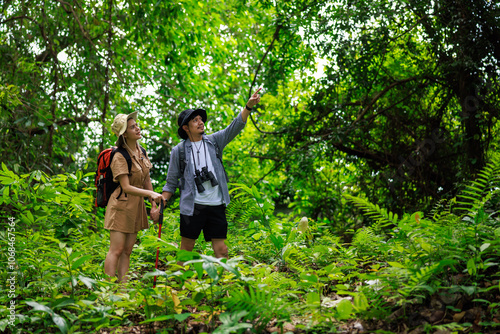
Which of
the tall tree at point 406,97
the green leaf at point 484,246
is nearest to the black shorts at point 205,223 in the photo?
the green leaf at point 484,246

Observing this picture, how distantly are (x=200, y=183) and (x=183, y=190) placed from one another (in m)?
0.21

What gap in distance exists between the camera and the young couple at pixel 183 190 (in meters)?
4.70

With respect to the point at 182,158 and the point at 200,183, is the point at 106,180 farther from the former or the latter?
the point at 200,183

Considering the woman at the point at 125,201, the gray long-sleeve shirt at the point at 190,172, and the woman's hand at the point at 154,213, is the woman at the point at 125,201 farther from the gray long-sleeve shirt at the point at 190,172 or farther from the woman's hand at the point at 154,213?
the gray long-sleeve shirt at the point at 190,172

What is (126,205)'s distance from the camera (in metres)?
4.77

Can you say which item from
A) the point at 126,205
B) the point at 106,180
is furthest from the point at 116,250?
the point at 106,180

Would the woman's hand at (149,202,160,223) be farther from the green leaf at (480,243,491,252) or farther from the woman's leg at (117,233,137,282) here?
the green leaf at (480,243,491,252)

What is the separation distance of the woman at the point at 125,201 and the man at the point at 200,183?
316mm

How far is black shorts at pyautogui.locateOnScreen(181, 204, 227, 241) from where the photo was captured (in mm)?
4734

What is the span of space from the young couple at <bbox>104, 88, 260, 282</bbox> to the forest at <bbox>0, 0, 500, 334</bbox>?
12.3 inches

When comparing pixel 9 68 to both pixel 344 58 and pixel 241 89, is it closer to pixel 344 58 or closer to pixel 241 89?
pixel 344 58

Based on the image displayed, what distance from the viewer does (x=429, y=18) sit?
8078 millimetres

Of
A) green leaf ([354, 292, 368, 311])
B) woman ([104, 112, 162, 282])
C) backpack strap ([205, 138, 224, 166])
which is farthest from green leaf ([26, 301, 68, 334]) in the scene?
backpack strap ([205, 138, 224, 166])

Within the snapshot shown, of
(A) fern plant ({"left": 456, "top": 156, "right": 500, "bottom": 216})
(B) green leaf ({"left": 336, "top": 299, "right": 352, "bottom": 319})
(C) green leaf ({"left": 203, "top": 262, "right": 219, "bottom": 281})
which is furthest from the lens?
(A) fern plant ({"left": 456, "top": 156, "right": 500, "bottom": 216})
